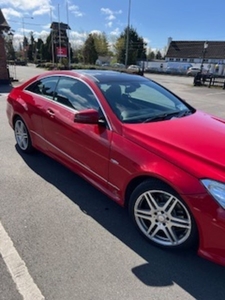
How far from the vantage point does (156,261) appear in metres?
2.26

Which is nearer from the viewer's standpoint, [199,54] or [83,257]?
[83,257]

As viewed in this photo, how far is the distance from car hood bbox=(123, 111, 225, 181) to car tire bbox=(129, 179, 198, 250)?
0.28 meters

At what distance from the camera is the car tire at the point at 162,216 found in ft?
7.07

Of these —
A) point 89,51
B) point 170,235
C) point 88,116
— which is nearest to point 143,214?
point 170,235

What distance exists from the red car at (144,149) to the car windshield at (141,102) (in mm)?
14

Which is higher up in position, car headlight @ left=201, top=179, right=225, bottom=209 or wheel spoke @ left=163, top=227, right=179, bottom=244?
car headlight @ left=201, top=179, right=225, bottom=209

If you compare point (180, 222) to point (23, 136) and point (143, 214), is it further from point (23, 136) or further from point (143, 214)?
point (23, 136)

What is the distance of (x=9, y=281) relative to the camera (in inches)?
78.2

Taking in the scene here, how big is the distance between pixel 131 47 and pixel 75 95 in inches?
2414

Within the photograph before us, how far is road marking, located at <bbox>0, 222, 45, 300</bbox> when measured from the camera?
6.19 ft

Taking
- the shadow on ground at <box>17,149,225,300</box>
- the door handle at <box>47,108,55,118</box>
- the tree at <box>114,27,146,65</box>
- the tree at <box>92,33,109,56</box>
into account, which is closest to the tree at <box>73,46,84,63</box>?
the tree at <box>92,33,109,56</box>

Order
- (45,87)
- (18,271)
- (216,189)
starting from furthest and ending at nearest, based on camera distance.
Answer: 1. (45,87)
2. (18,271)
3. (216,189)

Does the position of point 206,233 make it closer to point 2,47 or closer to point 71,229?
point 71,229

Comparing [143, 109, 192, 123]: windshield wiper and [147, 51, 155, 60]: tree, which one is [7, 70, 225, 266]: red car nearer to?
[143, 109, 192, 123]: windshield wiper
